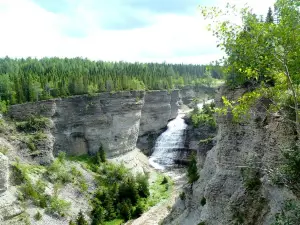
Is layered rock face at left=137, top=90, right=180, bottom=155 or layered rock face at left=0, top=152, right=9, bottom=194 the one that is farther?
layered rock face at left=137, top=90, right=180, bottom=155

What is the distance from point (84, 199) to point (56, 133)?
18039mm

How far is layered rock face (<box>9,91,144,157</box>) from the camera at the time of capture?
226 feet

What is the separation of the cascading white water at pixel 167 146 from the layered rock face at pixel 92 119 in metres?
8.63

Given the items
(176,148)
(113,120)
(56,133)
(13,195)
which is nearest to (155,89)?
(176,148)

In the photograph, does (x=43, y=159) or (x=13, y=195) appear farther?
(x=43, y=159)

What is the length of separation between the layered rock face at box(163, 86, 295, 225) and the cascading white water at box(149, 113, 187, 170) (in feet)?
174

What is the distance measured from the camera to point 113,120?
8150cm

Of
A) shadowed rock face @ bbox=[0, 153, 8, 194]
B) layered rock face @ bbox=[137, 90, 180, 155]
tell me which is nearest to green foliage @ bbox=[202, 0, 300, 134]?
shadowed rock face @ bbox=[0, 153, 8, 194]

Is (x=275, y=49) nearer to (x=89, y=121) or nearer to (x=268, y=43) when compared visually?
(x=268, y=43)

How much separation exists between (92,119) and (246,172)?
5469 cm

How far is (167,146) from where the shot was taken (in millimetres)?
96688

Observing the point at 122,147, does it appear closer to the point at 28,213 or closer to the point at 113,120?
the point at 113,120

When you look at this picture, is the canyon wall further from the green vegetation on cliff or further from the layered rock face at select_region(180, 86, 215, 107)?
the layered rock face at select_region(180, 86, 215, 107)

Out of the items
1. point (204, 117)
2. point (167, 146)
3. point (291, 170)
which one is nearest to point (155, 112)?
point (167, 146)
